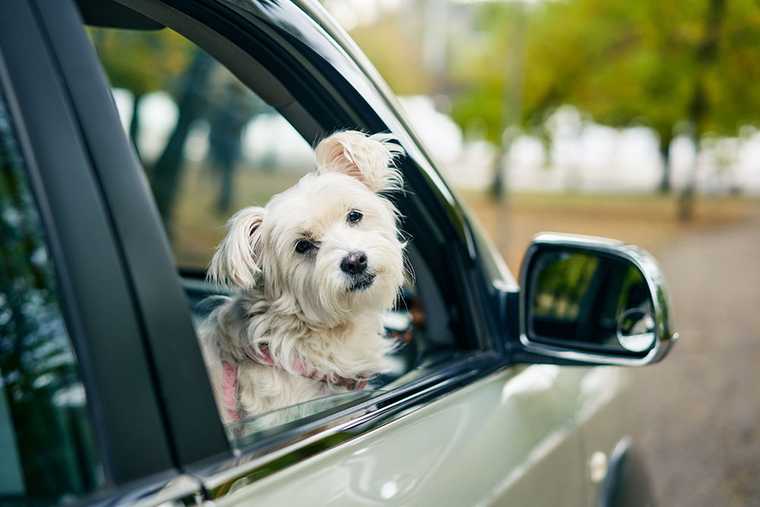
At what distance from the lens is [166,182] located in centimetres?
737

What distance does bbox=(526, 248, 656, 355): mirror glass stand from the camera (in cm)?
194

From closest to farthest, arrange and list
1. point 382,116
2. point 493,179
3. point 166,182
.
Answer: point 382,116 → point 166,182 → point 493,179

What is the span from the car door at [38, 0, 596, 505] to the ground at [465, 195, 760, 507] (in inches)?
36.0

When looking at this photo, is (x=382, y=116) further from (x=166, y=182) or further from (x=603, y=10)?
(x=603, y=10)

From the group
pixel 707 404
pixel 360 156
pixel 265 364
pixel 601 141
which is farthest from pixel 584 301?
pixel 601 141

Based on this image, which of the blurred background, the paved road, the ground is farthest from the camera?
the blurred background

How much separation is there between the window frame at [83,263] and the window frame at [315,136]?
0.03 meters

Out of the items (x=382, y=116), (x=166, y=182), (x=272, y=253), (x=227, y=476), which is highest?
(x=166, y=182)

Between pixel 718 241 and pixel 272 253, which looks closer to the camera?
pixel 272 253

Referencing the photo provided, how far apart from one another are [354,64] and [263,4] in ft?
0.84

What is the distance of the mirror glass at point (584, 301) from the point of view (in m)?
1.94

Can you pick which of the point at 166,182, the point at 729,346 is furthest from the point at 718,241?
the point at 166,182

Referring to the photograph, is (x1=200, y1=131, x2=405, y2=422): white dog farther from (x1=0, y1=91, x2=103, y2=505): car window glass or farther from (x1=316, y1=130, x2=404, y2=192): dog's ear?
(x1=0, y1=91, x2=103, y2=505): car window glass

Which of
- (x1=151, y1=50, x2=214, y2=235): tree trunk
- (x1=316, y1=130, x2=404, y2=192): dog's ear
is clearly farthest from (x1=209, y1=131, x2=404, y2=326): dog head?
(x1=151, y1=50, x2=214, y2=235): tree trunk
